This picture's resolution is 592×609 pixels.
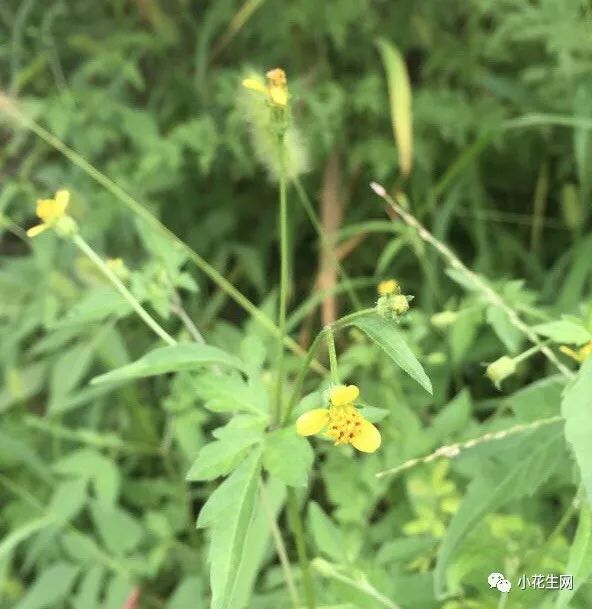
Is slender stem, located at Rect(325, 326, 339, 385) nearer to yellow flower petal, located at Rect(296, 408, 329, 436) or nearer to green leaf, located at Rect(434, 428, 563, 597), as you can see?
yellow flower petal, located at Rect(296, 408, 329, 436)

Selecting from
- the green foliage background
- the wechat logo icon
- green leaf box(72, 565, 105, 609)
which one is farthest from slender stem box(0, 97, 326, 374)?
green leaf box(72, 565, 105, 609)

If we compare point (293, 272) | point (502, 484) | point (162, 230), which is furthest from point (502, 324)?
point (293, 272)

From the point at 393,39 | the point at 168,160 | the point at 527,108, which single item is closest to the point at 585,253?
the point at 527,108

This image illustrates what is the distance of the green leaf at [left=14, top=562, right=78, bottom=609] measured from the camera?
99 centimetres

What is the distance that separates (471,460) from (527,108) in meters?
0.68

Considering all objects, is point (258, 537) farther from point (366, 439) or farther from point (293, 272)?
point (293, 272)

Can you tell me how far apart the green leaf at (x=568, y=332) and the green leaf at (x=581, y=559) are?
0.39 feet

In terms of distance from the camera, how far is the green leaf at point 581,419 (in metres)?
0.45

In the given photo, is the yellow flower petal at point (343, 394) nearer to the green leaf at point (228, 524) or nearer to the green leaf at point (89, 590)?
the green leaf at point (228, 524)

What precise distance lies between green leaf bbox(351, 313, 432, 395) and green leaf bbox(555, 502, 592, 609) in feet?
0.47

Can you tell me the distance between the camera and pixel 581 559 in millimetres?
497

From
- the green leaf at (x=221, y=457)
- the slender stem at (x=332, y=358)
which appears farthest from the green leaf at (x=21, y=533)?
the slender stem at (x=332, y=358)

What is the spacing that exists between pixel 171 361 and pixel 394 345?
0.57 feet

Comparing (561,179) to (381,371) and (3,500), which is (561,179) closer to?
(381,371)
